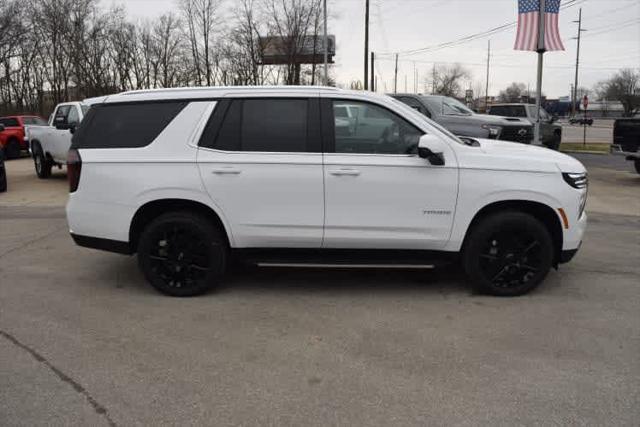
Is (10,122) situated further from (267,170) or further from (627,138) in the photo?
(627,138)

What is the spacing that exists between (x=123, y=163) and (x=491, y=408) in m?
3.57

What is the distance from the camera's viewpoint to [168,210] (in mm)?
4996

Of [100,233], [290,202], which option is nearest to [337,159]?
[290,202]

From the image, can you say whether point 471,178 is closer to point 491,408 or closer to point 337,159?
point 337,159

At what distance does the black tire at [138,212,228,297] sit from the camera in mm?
4871

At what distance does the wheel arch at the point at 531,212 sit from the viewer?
485cm

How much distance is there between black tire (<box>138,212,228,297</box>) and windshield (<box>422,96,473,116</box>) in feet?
30.2

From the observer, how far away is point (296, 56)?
112ft

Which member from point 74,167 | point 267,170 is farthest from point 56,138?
point 267,170

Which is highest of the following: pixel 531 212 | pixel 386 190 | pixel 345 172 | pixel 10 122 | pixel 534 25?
pixel 534 25

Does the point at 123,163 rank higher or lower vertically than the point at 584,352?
higher

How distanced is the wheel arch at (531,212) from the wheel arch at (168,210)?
7.20ft

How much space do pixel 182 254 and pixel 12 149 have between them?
67.7 feet

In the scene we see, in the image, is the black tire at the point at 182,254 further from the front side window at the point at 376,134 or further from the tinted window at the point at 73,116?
the tinted window at the point at 73,116
